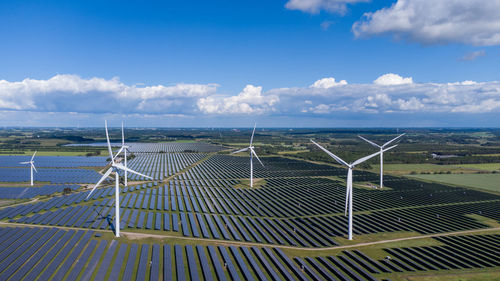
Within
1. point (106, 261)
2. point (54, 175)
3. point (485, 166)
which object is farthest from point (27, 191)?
point (485, 166)

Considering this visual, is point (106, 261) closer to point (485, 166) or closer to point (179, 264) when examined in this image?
point (179, 264)

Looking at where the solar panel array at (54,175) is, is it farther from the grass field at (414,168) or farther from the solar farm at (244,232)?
the grass field at (414,168)

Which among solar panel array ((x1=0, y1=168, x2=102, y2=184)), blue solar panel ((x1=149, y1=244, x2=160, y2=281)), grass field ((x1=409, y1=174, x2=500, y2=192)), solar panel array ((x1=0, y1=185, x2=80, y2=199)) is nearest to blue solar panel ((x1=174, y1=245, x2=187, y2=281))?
blue solar panel ((x1=149, y1=244, x2=160, y2=281))

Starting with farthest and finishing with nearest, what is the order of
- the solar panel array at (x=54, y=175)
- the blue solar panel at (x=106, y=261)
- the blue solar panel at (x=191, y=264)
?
the solar panel array at (x=54, y=175), the blue solar panel at (x=191, y=264), the blue solar panel at (x=106, y=261)

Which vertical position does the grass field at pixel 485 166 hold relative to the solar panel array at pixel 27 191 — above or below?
below

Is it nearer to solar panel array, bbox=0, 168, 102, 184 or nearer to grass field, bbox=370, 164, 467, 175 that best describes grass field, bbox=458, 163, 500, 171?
grass field, bbox=370, 164, 467, 175

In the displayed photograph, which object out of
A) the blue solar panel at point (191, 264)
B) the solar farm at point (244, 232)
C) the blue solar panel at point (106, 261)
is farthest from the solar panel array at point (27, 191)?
the blue solar panel at point (191, 264)
